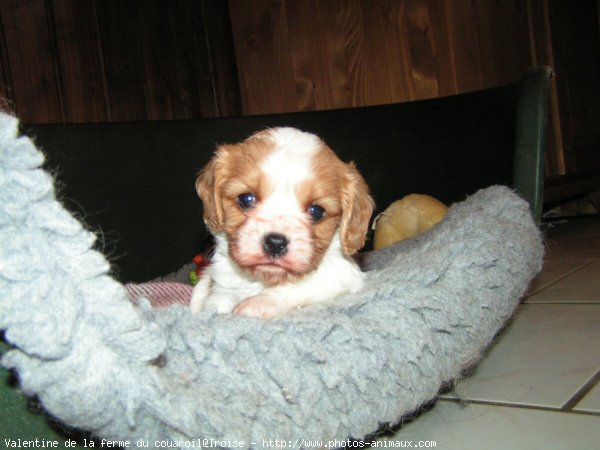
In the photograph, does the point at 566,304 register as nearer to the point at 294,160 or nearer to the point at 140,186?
the point at 294,160

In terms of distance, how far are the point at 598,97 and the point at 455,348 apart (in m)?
6.09

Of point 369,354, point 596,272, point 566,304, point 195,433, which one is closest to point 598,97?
point 596,272

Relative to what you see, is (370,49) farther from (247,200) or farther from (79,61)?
(247,200)

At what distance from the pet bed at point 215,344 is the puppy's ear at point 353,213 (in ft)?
1.57

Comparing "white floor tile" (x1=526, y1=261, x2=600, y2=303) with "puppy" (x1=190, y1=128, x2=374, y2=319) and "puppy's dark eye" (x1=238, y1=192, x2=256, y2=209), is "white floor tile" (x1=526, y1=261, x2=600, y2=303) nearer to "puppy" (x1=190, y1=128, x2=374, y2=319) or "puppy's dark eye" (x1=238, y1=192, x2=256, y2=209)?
"puppy" (x1=190, y1=128, x2=374, y2=319)

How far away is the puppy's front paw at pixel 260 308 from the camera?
201 cm

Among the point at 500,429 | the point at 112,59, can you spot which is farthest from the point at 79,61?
the point at 500,429

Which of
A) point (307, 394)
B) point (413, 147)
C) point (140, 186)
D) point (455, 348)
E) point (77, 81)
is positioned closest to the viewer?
point (307, 394)

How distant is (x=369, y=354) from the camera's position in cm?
143

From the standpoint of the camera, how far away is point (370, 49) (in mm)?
5355

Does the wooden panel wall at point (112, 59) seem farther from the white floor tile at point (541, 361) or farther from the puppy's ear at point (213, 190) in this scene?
the white floor tile at point (541, 361)

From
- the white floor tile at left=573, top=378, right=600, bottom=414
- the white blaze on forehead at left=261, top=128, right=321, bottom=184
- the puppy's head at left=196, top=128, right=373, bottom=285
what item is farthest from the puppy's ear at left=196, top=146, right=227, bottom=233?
the white floor tile at left=573, top=378, right=600, bottom=414

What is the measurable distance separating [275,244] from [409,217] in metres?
2.02

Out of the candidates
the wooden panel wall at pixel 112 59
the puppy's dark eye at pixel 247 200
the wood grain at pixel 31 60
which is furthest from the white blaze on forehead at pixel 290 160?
the wood grain at pixel 31 60
